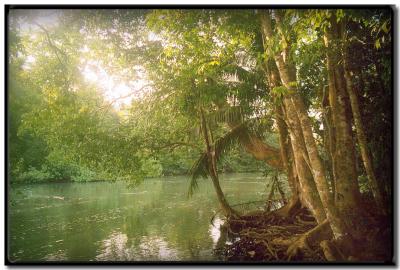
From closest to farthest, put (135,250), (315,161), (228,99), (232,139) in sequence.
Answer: (315,161)
(228,99)
(232,139)
(135,250)

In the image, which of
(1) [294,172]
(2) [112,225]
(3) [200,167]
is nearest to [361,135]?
(1) [294,172]

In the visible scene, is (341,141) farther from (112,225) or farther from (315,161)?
(112,225)

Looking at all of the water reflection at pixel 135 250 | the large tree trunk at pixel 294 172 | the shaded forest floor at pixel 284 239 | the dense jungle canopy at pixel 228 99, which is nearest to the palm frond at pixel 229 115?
the dense jungle canopy at pixel 228 99

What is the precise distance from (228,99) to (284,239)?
2.82m

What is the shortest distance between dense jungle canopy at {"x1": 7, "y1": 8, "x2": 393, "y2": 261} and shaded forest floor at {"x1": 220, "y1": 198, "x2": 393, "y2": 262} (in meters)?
0.03

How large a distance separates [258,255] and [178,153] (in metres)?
4.19

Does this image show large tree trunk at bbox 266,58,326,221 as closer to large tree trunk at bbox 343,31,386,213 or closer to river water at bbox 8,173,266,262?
large tree trunk at bbox 343,31,386,213

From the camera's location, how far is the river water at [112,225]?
6.83 m

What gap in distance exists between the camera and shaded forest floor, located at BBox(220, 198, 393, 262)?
4.14 m

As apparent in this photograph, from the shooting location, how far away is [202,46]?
5.53 metres

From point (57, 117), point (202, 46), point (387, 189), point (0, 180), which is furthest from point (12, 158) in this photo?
Answer: point (387, 189)

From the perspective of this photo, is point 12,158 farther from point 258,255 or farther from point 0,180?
point 258,255

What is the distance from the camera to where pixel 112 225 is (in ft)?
33.0

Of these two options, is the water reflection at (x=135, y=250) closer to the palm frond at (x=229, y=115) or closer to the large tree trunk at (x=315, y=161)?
the palm frond at (x=229, y=115)
